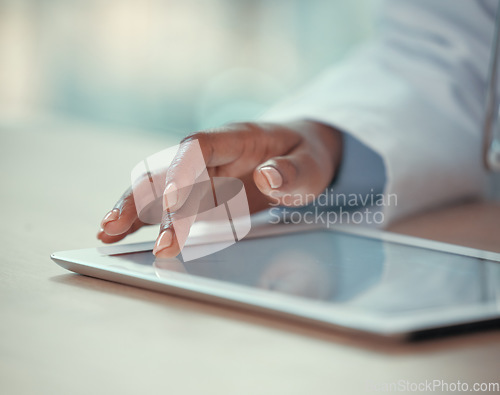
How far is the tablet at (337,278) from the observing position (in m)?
0.19

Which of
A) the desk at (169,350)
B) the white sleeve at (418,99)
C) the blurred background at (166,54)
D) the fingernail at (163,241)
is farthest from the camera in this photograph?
the blurred background at (166,54)

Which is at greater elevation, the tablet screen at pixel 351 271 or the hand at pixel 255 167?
the hand at pixel 255 167

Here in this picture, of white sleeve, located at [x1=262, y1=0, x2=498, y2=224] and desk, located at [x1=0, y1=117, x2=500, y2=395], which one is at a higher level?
white sleeve, located at [x1=262, y1=0, x2=498, y2=224]

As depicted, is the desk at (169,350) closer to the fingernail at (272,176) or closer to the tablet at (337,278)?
the tablet at (337,278)

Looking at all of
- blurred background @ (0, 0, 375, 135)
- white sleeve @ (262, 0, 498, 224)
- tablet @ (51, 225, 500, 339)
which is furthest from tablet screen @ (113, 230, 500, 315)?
blurred background @ (0, 0, 375, 135)

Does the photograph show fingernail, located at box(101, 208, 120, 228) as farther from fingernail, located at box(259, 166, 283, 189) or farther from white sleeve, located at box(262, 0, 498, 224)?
white sleeve, located at box(262, 0, 498, 224)

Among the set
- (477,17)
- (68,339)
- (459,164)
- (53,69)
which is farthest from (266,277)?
(53,69)

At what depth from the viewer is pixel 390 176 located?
448mm

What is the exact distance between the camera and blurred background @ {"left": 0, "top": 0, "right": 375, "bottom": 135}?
227 centimetres

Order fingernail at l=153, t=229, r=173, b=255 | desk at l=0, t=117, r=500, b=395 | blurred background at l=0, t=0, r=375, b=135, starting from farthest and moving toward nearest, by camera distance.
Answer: blurred background at l=0, t=0, r=375, b=135
fingernail at l=153, t=229, r=173, b=255
desk at l=0, t=117, r=500, b=395

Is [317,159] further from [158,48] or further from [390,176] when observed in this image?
[158,48]

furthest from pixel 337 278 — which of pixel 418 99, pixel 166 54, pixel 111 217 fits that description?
pixel 166 54

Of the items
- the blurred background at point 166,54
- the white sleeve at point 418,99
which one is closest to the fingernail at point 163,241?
the white sleeve at point 418,99

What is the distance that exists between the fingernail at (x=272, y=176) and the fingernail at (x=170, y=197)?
0.20 feet
